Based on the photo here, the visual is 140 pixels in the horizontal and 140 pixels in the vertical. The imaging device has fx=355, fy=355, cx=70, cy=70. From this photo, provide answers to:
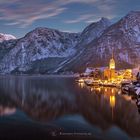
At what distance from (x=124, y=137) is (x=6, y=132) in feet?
64.3

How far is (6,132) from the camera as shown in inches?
2346

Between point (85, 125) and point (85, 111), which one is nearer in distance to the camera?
point (85, 125)

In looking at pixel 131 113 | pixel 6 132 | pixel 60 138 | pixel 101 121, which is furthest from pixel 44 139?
pixel 131 113

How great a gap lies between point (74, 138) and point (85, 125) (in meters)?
Result: 13.4

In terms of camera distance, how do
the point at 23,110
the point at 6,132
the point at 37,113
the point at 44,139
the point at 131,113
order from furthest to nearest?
1. the point at 23,110
2. the point at 37,113
3. the point at 131,113
4. the point at 6,132
5. the point at 44,139

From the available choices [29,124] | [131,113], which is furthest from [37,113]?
[131,113]

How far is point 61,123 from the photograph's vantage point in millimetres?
69812

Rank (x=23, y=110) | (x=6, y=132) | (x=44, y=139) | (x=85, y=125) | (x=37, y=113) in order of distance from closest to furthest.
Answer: (x=44, y=139), (x=6, y=132), (x=85, y=125), (x=37, y=113), (x=23, y=110)

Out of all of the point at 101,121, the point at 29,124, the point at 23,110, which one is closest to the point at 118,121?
the point at 101,121

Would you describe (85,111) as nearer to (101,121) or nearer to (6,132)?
(101,121)

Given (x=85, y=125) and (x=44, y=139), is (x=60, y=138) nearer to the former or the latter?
(x=44, y=139)

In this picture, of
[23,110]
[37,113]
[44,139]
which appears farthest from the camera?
[23,110]

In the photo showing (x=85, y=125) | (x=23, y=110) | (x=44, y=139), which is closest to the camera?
(x=44, y=139)

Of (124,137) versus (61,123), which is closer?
(124,137)
